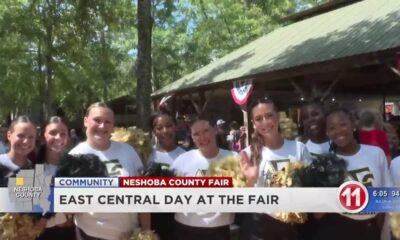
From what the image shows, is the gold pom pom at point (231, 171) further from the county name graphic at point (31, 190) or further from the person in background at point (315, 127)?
the county name graphic at point (31, 190)

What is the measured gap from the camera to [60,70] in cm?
2005

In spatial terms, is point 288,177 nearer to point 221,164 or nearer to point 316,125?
point 221,164

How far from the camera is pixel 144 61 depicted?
41.6ft

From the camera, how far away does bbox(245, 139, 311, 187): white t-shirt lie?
12.9 feet

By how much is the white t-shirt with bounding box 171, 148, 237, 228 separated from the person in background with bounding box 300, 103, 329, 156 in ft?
3.13

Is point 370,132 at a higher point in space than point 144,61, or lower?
lower

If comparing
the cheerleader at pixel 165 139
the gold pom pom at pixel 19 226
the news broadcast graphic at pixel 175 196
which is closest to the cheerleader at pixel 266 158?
the news broadcast graphic at pixel 175 196

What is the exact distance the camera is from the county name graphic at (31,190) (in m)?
3.85

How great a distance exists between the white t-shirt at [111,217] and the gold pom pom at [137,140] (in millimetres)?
1211

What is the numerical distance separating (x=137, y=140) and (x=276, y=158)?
1.86 metres

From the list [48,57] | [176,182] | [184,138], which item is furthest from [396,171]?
[48,57]

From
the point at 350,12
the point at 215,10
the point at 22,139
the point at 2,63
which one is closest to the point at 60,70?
the point at 2,63

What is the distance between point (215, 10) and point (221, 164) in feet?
96.2

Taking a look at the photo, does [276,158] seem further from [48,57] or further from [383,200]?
[48,57]
